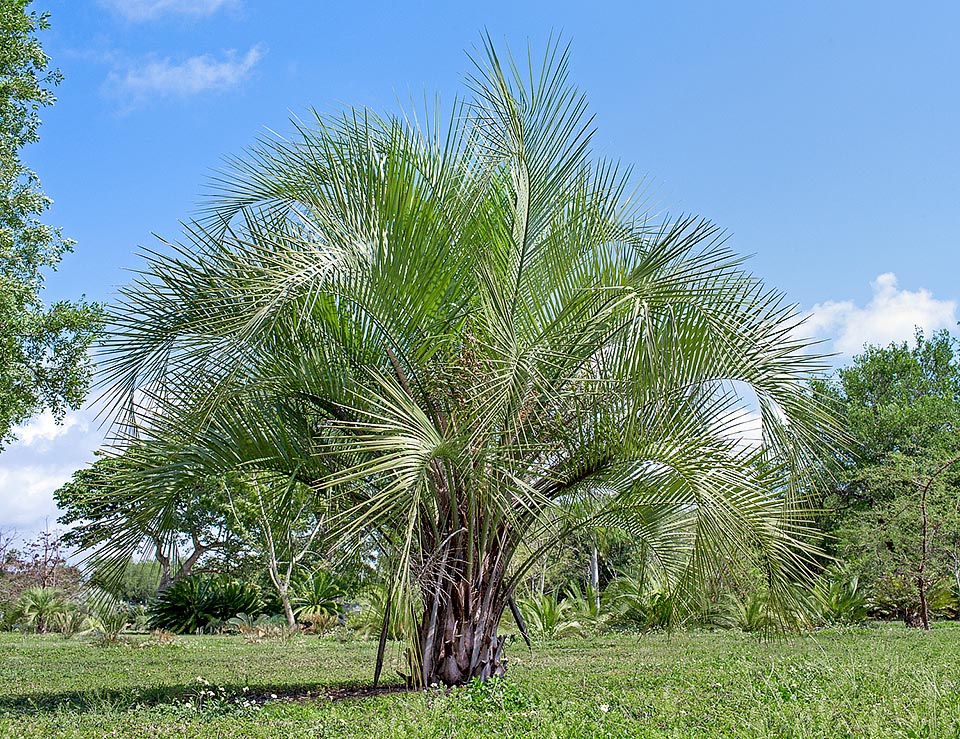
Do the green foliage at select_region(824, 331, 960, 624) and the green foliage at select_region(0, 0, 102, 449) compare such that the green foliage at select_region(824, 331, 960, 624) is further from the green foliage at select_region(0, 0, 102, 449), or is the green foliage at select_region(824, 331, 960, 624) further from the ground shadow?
the green foliage at select_region(0, 0, 102, 449)

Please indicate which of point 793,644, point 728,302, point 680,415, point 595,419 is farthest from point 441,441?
point 793,644

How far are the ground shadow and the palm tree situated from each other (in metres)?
0.94

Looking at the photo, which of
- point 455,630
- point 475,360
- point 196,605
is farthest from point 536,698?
point 196,605

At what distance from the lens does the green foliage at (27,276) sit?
40.3 ft

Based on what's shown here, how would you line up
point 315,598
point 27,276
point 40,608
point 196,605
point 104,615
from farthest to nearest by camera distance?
1. point 315,598
2. point 40,608
3. point 196,605
4. point 27,276
5. point 104,615

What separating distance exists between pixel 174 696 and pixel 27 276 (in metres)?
8.19

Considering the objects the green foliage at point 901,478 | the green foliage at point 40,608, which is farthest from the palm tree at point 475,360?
the green foliage at point 40,608

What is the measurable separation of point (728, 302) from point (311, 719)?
4079mm

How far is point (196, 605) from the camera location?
19172 millimetres

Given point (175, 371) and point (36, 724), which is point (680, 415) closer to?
point (175, 371)

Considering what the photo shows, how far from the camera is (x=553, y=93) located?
20.8 feet

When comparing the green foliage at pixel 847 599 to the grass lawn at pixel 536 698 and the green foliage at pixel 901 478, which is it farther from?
the grass lawn at pixel 536 698

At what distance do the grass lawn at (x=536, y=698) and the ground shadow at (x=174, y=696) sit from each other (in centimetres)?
3

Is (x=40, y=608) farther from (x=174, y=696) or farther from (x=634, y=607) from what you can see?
(x=174, y=696)
